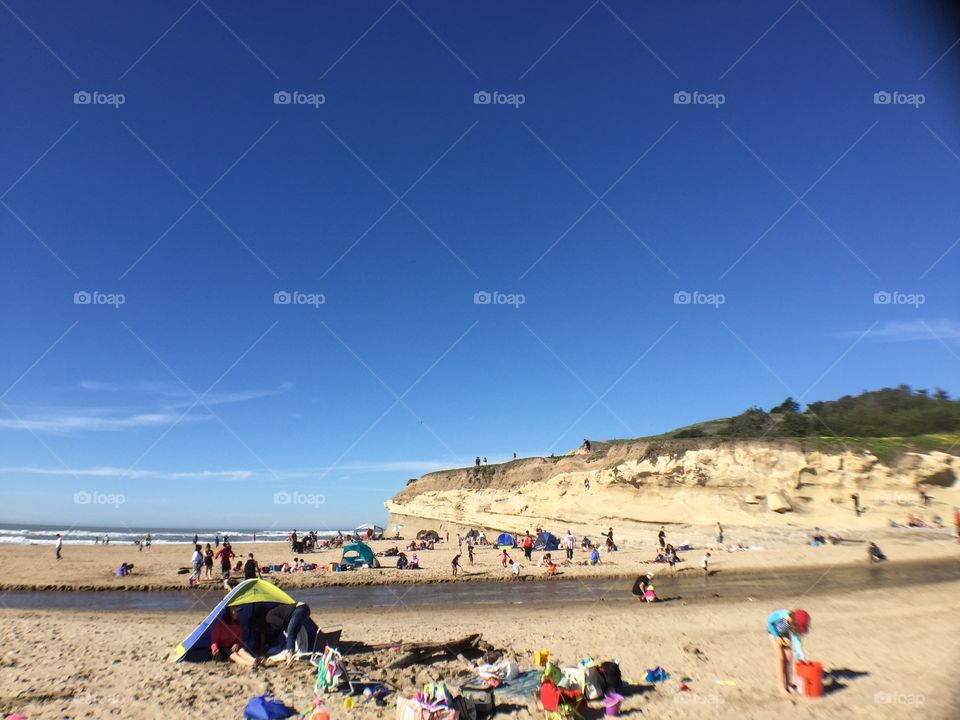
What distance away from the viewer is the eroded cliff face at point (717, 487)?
31.3 metres

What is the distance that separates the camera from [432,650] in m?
10.2

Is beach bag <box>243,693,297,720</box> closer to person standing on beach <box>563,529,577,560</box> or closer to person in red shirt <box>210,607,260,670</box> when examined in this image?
person in red shirt <box>210,607,260,670</box>

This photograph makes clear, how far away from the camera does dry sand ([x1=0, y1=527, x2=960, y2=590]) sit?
23.8 metres

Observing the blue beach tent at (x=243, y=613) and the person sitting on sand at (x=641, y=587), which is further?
the person sitting on sand at (x=641, y=587)

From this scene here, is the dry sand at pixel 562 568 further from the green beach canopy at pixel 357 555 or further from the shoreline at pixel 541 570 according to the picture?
the green beach canopy at pixel 357 555

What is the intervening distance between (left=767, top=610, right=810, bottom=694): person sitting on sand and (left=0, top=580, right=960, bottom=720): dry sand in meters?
0.40

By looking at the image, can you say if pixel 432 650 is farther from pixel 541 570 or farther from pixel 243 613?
pixel 541 570

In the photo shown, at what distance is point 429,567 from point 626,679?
21.5 m

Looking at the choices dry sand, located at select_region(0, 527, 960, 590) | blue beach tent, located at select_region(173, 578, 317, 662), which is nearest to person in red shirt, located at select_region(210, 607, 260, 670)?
blue beach tent, located at select_region(173, 578, 317, 662)

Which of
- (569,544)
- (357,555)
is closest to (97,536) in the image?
(357,555)

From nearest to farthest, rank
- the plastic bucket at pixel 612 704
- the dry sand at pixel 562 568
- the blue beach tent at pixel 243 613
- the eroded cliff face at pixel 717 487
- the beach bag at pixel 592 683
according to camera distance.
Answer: the plastic bucket at pixel 612 704 → the beach bag at pixel 592 683 → the blue beach tent at pixel 243 613 → the dry sand at pixel 562 568 → the eroded cliff face at pixel 717 487

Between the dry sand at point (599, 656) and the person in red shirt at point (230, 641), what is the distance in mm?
267

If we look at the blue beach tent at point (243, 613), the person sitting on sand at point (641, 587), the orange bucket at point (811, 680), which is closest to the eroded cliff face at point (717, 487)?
the person sitting on sand at point (641, 587)

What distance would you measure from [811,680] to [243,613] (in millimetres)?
10253
